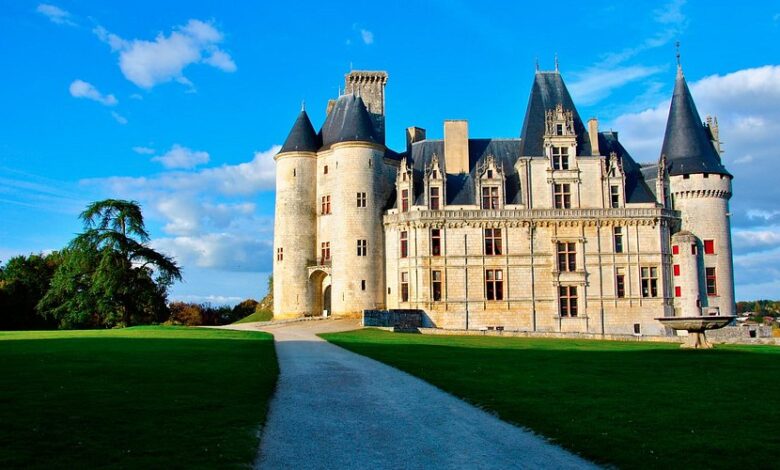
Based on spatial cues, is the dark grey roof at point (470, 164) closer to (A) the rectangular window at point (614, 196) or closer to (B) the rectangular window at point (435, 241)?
(B) the rectangular window at point (435, 241)

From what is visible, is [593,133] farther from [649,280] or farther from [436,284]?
[436,284]

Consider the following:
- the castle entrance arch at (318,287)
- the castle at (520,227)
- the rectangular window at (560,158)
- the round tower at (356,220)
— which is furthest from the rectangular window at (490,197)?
the castle entrance arch at (318,287)

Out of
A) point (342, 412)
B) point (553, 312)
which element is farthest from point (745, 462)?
point (553, 312)

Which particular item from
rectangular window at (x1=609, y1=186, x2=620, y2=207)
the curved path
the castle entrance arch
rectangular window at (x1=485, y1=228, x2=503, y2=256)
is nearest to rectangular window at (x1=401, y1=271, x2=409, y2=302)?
rectangular window at (x1=485, y1=228, x2=503, y2=256)

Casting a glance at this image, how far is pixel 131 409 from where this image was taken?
11.3 meters

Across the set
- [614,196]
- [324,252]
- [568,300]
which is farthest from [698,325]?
[324,252]

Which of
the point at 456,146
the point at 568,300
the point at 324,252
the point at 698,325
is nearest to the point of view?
the point at 698,325

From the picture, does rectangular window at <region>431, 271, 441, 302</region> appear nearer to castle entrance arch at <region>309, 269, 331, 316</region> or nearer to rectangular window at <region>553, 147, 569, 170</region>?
castle entrance arch at <region>309, 269, 331, 316</region>

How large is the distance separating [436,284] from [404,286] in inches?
81.5

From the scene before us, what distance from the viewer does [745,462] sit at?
→ 816cm

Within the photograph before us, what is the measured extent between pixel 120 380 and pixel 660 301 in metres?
37.3

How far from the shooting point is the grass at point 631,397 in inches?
352

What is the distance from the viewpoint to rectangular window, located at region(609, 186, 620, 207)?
45.4 meters

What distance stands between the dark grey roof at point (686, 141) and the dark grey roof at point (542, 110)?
6.31 m
